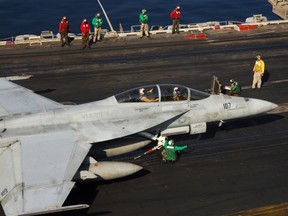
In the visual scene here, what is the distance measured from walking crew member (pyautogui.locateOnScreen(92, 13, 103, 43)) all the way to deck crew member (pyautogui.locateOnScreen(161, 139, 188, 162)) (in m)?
15.2

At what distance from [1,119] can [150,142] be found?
6.40m

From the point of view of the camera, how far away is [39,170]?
17047mm

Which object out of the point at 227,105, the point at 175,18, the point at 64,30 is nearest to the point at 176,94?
the point at 227,105

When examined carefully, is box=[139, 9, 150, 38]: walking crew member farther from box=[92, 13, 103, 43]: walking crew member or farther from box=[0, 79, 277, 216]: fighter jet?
box=[0, 79, 277, 216]: fighter jet

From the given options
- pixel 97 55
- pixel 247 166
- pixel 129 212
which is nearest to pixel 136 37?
pixel 97 55

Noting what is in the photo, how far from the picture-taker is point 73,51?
3250 centimetres

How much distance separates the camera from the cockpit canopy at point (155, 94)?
65.9 ft

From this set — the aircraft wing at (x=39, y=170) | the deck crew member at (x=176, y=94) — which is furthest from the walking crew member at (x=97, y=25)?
the aircraft wing at (x=39, y=170)

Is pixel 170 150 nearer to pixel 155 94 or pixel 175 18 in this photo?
pixel 155 94

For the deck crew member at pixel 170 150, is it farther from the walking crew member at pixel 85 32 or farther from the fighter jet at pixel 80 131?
the walking crew member at pixel 85 32

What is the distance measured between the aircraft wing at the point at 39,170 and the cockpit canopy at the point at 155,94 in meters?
2.89

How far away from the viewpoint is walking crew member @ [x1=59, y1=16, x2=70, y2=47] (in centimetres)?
3206

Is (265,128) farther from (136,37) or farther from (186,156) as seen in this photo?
(136,37)

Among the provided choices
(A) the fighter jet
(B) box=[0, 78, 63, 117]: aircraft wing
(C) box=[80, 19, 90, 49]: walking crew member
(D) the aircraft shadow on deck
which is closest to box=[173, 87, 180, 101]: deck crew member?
(A) the fighter jet
